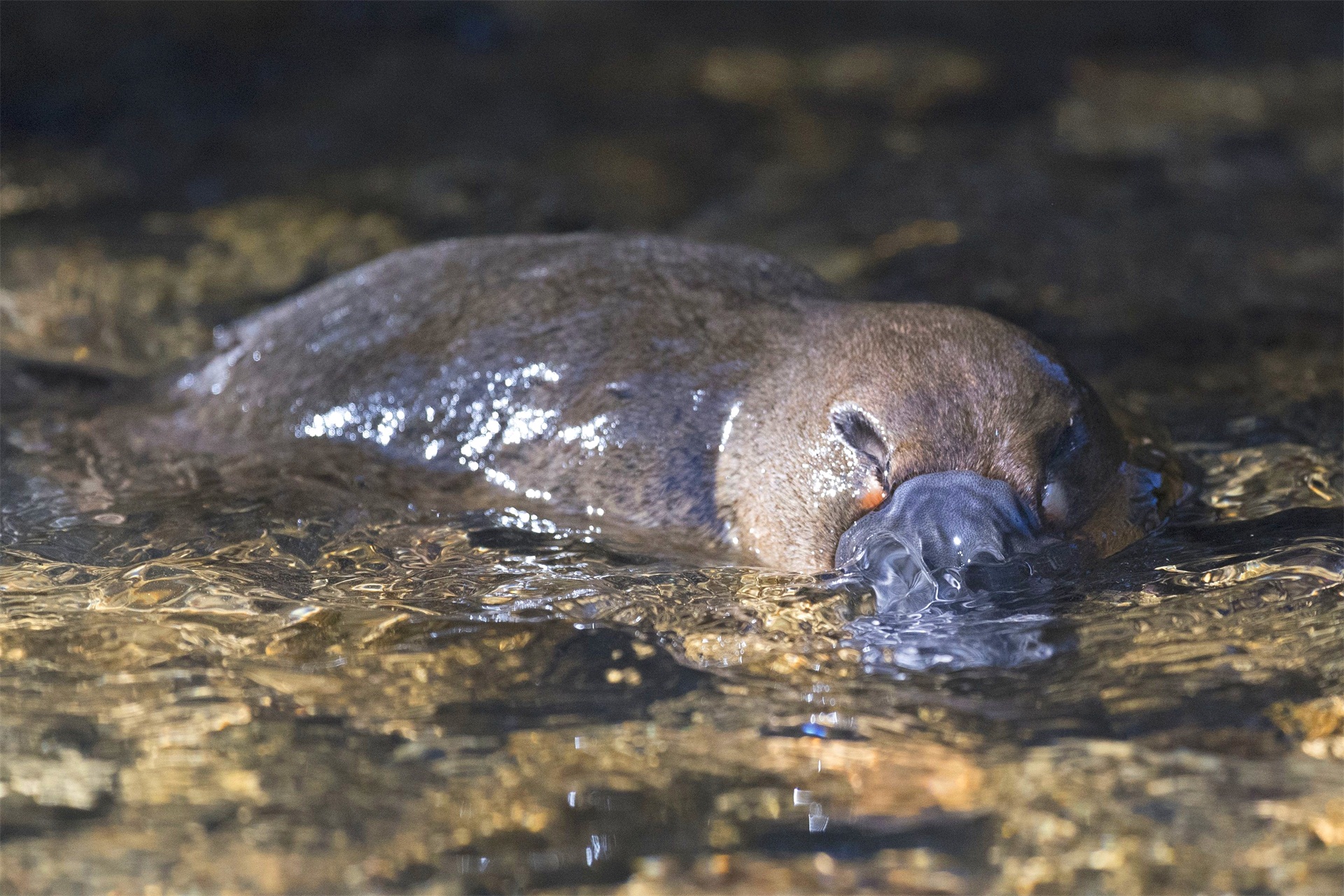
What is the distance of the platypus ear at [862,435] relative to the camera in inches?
145

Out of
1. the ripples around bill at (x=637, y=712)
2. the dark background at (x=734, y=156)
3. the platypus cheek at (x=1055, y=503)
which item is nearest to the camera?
the ripples around bill at (x=637, y=712)

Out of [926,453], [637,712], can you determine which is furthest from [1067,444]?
[637,712]

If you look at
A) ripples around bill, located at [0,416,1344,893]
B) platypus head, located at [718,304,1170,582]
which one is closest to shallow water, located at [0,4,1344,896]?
ripples around bill, located at [0,416,1344,893]

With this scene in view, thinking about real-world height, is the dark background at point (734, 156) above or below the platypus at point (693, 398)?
above

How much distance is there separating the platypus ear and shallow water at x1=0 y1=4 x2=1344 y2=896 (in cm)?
40

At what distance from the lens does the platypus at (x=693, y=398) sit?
3619 mm

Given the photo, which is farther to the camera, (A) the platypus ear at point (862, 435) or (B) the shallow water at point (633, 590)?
(A) the platypus ear at point (862, 435)

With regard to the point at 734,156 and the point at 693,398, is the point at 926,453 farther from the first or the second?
the point at 734,156

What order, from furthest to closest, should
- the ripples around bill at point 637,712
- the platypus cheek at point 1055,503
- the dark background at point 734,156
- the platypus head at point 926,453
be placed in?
the dark background at point 734,156
the platypus cheek at point 1055,503
the platypus head at point 926,453
the ripples around bill at point 637,712

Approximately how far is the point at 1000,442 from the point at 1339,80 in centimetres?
702

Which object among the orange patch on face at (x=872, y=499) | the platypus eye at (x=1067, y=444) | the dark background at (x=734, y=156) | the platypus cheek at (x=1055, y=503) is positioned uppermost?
the dark background at (x=734, y=156)

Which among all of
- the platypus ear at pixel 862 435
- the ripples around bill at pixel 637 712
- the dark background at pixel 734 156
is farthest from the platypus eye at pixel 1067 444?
the dark background at pixel 734 156

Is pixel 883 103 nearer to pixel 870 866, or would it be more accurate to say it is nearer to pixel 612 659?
pixel 612 659

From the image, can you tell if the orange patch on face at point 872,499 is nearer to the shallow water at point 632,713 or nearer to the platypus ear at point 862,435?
the platypus ear at point 862,435
